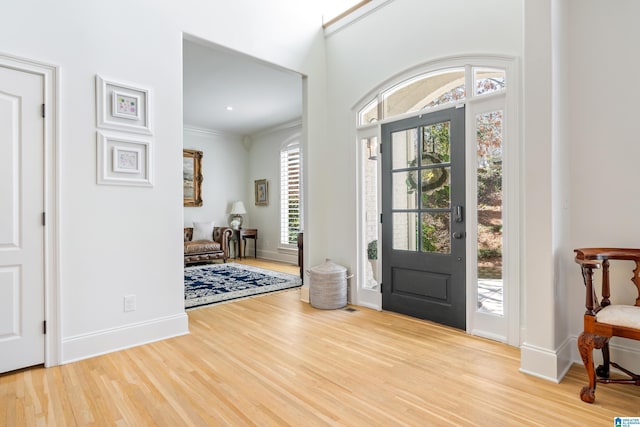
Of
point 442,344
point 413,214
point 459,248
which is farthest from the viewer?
point 413,214

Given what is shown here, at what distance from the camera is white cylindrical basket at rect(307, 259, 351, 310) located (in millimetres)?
3947

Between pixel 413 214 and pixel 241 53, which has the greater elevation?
pixel 241 53

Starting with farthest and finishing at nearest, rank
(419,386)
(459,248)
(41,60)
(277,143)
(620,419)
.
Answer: (277,143) < (459,248) < (41,60) < (419,386) < (620,419)

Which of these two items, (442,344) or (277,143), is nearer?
(442,344)

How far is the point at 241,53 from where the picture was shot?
370 centimetres

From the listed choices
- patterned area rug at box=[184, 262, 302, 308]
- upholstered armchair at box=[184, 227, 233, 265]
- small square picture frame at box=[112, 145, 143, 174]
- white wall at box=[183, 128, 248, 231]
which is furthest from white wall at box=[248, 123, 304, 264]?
small square picture frame at box=[112, 145, 143, 174]

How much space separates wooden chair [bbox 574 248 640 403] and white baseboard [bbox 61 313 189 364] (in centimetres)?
301

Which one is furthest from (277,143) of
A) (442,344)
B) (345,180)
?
(442,344)

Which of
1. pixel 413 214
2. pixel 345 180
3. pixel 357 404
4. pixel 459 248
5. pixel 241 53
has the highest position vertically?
pixel 241 53

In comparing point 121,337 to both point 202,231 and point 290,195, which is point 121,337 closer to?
point 202,231

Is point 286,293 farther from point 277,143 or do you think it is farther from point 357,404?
point 277,143

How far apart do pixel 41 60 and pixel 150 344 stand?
7.53 ft

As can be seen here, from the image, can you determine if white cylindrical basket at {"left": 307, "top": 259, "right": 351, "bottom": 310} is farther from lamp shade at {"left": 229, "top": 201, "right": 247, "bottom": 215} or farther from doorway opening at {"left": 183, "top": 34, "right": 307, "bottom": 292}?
lamp shade at {"left": 229, "top": 201, "right": 247, "bottom": 215}

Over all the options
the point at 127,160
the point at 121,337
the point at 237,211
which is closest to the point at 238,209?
the point at 237,211
